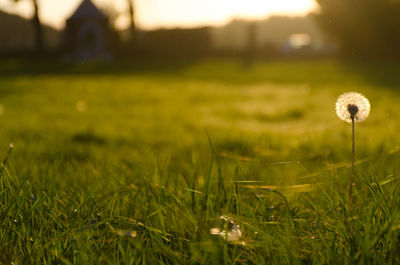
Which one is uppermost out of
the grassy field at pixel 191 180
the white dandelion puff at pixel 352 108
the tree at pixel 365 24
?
the tree at pixel 365 24

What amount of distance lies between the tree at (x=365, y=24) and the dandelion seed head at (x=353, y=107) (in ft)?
60.1

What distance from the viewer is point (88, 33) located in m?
31.9

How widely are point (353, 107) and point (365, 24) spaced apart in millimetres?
21915

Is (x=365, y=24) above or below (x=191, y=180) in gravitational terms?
above

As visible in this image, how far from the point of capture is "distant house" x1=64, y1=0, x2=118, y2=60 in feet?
103

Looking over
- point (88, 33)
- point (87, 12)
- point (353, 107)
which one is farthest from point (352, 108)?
point (87, 12)

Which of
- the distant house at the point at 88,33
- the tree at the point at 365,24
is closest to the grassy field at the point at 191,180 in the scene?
the tree at the point at 365,24

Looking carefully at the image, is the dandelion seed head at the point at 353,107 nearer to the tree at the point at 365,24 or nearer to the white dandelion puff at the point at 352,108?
the white dandelion puff at the point at 352,108

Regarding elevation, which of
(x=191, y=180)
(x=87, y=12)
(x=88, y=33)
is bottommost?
(x=191, y=180)

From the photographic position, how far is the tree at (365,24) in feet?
65.4

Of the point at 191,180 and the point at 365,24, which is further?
the point at 365,24

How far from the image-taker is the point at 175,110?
7516mm

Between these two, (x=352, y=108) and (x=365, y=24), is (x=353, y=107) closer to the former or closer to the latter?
(x=352, y=108)

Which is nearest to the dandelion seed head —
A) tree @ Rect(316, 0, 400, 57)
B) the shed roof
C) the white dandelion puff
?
the white dandelion puff
